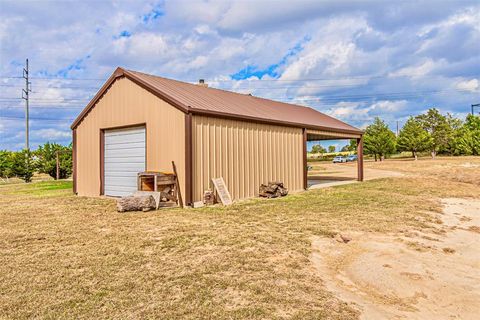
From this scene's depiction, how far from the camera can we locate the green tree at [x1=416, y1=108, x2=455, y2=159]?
42781mm

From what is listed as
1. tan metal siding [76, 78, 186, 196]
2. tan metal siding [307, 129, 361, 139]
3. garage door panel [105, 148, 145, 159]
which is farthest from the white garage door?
tan metal siding [307, 129, 361, 139]

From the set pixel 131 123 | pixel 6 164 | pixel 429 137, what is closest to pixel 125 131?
pixel 131 123

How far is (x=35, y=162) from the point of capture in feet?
73.9

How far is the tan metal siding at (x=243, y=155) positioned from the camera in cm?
911

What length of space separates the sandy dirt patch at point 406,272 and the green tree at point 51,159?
2164 centimetres

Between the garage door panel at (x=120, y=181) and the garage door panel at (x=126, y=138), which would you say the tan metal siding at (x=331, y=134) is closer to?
the garage door panel at (x=126, y=138)

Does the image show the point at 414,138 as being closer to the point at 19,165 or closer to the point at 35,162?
the point at 35,162

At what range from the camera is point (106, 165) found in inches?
455

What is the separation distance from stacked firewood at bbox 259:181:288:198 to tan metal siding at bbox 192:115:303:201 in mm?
213

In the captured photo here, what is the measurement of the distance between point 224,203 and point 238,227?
9.25 ft

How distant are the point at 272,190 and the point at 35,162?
63.2ft

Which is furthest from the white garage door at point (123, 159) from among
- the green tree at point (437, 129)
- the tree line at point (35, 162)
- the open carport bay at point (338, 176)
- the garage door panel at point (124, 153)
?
the green tree at point (437, 129)

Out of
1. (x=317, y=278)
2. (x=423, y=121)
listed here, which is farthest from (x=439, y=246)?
(x=423, y=121)

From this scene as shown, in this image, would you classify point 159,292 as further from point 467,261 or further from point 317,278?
point 467,261
